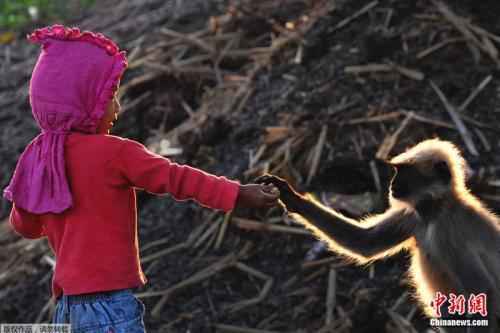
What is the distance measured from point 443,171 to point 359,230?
56cm

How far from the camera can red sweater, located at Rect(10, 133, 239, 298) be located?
11.9 feet

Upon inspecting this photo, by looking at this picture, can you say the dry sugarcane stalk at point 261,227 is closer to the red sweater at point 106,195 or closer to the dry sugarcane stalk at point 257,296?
the dry sugarcane stalk at point 257,296

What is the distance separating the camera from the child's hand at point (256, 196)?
3752 millimetres

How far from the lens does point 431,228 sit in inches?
191

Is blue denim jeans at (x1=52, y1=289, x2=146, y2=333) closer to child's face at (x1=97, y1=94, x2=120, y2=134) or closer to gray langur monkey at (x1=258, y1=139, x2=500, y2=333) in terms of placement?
child's face at (x1=97, y1=94, x2=120, y2=134)

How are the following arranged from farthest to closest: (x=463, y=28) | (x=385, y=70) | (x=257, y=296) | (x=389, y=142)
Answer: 1. (x=463, y=28)
2. (x=385, y=70)
3. (x=389, y=142)
4. (x=257, y=296)

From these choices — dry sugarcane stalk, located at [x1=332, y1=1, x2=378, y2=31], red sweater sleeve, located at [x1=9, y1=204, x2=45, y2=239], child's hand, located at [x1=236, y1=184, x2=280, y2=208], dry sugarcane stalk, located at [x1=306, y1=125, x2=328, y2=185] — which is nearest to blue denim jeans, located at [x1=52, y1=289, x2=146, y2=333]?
red sweater sleeve, located at [x1=9, y1=204, x2=45, y2=239]

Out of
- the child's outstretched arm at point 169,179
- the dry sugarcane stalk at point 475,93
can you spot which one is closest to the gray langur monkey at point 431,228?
the child's outstretched arm at point 169,179

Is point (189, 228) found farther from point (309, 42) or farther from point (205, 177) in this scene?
point (205, 177)

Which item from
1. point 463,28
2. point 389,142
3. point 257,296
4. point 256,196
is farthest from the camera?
point 463,28

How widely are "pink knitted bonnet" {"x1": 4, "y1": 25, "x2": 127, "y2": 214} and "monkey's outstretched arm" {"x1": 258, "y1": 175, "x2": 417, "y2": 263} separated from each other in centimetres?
154

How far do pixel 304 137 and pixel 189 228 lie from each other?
1105 mm

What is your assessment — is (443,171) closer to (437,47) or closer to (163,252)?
(163,252)

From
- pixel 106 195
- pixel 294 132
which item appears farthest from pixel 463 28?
pixel 106 195
